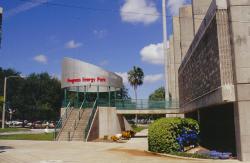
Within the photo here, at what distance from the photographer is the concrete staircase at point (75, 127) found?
31.7 meters

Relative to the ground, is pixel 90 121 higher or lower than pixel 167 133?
higher

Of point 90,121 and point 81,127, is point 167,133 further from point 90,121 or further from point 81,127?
point 81,127

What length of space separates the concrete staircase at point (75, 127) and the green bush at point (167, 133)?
14017 millimetres

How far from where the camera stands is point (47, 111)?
273 feet

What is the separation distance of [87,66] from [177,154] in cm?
2078

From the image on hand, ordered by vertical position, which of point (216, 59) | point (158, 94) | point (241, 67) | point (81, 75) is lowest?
point (241, 67)

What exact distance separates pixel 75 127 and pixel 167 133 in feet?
56.0

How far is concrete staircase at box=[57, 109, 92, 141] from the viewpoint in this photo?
104ft

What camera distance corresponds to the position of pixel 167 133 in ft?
58.3

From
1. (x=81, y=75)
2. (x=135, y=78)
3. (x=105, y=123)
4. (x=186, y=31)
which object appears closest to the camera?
(x=105, y=123)

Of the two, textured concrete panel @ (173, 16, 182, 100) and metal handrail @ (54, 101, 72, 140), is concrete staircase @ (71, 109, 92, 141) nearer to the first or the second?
metal handrail @ (54, 101, 72, 140)

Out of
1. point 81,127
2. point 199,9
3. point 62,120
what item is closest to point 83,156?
point 81,127

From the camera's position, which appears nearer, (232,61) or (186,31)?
(232,61)

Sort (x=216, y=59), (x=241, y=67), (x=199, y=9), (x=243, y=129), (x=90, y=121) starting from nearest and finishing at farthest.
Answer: (x=243, y=129) → (x=241, y=67) → (x=216, y=59) → (x=199, y=9) → (x=90, y=121)
